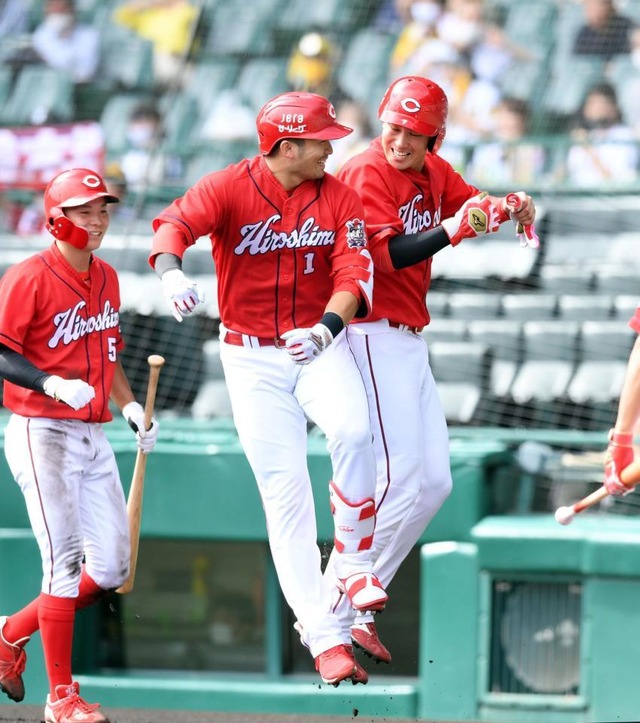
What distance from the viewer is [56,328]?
483 cm

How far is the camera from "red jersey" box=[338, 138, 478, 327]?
15.4ft

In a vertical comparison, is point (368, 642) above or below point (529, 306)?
below

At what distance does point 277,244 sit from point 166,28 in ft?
20.1

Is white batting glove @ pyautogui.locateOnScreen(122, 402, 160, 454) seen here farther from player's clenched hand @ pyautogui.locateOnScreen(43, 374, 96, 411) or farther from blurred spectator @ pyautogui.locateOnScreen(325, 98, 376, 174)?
blurred spectator @ pyautogui.locateOnScreen(325, 98, 376, 174)

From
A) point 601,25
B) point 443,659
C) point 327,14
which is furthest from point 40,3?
point 443,659

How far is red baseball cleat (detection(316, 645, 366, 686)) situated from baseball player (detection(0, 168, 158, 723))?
2.76 ft

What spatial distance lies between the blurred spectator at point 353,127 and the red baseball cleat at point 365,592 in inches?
168

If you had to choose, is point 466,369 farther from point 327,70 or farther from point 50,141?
point 50,141

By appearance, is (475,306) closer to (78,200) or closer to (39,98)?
(78,200)

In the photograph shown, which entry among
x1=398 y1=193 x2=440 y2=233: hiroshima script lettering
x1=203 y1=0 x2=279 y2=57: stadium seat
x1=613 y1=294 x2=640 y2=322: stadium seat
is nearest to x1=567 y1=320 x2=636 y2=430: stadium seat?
x1=613 y1=294 x2=640 y2=322: stadium seat

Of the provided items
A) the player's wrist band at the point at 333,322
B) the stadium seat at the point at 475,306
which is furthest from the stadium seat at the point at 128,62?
the player's wrist band at the point at 333,322

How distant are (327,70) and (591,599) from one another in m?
4.58

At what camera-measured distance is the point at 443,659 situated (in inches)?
249

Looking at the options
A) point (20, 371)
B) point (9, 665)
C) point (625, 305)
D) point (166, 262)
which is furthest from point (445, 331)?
point (166, 262)
